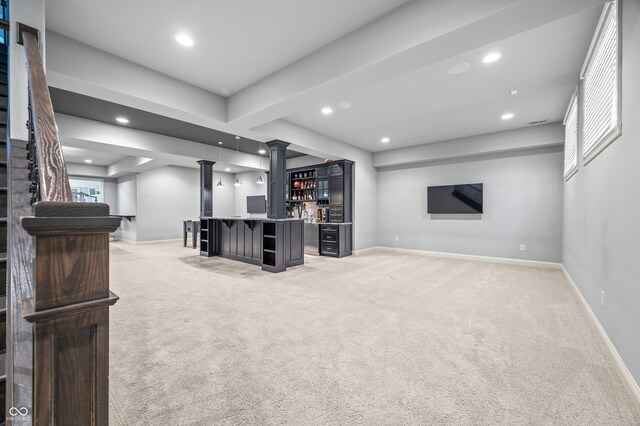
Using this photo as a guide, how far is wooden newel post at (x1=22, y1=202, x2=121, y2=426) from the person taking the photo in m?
0.67

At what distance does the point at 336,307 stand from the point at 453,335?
128 cm

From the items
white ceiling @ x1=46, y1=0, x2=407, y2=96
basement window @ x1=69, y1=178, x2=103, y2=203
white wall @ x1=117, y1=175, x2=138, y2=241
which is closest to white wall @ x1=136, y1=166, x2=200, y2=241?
white wall @ x1=117, y1=175, x2=138, y2=241

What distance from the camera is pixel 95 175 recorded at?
10.5 meters

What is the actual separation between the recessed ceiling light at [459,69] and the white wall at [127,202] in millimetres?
10396

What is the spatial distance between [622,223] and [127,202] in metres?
12.7

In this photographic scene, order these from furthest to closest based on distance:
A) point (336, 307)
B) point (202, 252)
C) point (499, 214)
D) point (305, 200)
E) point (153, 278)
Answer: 1. point (305, 200)
2. point (202, 252)
3. point (499, 214)
4. point (153, 278)
5. point (336, 307)

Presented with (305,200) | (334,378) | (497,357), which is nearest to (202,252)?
(305,200)

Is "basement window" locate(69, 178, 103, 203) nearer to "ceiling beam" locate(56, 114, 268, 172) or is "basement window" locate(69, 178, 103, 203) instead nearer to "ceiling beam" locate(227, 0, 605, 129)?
"ceiling beam" locate(56, 114, 268, 172)

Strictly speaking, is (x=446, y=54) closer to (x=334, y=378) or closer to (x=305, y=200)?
(x=334, y=378)

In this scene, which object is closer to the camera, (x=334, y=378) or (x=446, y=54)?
(x=334, y=378)

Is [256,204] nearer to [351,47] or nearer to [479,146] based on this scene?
[479,146]

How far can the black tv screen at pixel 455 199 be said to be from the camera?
6570 mm

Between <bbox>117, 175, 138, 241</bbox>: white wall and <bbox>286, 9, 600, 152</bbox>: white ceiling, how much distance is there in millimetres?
7738

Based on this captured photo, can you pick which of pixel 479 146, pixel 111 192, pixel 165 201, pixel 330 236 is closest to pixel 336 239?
pixel 330 236
